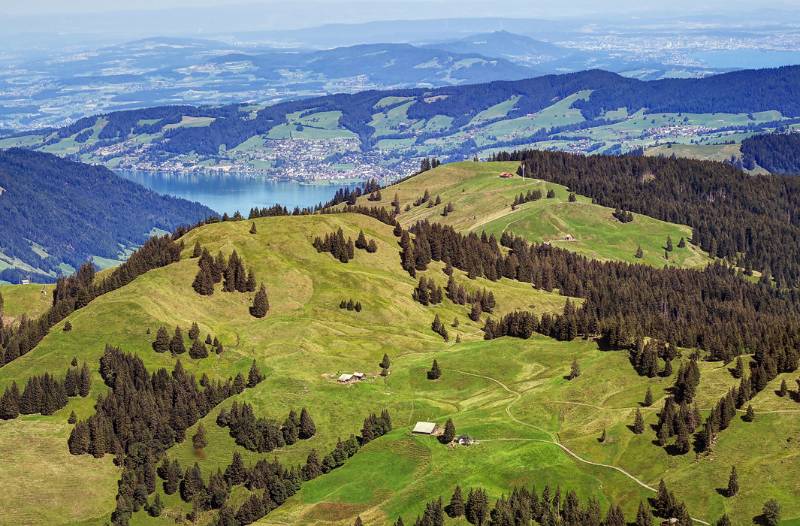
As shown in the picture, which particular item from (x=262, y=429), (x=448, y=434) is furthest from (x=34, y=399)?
(x=448, y=434)

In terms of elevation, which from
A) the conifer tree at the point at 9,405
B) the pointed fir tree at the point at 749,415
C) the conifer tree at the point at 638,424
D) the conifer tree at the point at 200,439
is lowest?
the conifer tree at the point at 200,439

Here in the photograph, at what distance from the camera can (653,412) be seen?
174 meters

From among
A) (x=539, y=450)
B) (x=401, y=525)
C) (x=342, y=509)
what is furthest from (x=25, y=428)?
(x=539, y=450)

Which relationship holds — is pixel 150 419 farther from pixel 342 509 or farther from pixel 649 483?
pixel 649 483

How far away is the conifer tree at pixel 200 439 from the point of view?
188750mm

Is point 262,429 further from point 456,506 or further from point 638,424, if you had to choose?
point 638,424

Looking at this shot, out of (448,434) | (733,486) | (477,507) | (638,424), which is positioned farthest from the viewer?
(448,434)

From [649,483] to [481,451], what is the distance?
2943cm

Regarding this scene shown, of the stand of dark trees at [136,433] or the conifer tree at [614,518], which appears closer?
the conifer tree at [614,518]

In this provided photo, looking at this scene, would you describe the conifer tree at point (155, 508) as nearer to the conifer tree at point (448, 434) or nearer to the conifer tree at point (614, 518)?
the conifer tree at point (448, 434)

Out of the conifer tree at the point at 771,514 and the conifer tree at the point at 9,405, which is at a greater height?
the conifer tree at the point at 771,514

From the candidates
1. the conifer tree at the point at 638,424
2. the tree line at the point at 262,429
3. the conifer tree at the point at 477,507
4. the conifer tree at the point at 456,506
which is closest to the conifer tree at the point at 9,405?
the tree line at the point at 262,429

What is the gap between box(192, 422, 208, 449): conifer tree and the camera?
188750 mm

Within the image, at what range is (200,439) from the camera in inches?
7446
